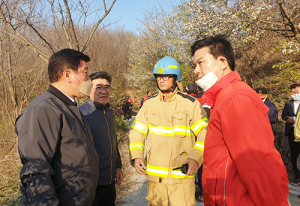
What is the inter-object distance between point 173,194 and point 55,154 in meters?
1.49

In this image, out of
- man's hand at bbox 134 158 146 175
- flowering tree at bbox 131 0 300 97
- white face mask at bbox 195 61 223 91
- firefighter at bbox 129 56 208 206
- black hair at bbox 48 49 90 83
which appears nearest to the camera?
white face mask at bbox 195 61 223 91

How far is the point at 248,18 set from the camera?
7.38 m

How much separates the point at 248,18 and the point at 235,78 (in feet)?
22.8

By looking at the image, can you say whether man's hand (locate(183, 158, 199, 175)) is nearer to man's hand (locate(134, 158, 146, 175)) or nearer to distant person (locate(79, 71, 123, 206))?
man's hand (locate(134, 158, 146, 175))

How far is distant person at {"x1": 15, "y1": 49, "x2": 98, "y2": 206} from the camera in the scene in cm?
150

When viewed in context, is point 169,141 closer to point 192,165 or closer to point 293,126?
point 192,165

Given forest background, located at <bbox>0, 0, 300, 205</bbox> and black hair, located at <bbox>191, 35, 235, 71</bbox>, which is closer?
black hair, located at <bbox>191, 35, 235, 71</bbox>

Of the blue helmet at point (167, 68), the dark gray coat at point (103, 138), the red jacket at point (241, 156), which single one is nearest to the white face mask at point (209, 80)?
the red jacket at point (241, 156)

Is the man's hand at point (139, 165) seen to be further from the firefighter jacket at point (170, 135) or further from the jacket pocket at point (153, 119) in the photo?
the jacket pocket at point (153, 119)

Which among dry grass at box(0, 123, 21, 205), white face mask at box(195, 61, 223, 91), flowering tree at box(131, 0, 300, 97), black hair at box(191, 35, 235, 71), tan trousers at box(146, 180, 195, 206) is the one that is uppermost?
flowering tree at box(131, 0, 300, 97)

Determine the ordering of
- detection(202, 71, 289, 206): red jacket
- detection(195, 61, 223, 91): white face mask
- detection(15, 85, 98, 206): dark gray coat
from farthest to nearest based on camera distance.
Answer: detection(195, 61, 223, 91): white face mask, detection(15, 85, 98, 206): dark gray coat, detection(202, 71, 289, 206): red jacket

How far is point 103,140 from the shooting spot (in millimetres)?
2791

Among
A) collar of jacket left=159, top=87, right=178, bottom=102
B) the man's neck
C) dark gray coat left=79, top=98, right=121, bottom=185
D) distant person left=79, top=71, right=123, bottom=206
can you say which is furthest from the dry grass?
collar of jacket left=159, top=87, right=178, bottom=102

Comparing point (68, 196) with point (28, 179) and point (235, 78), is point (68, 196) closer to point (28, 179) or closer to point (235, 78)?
point (28, 179)
